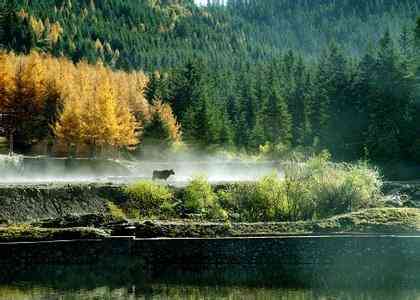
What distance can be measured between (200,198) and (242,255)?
9.64 meters

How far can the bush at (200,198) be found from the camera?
4238 cm

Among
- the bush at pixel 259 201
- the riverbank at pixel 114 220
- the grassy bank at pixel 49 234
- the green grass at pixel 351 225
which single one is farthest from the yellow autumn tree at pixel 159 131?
the grassy bank at pixel 49 234

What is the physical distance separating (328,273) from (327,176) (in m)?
9.19

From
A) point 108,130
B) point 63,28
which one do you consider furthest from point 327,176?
point 63,28

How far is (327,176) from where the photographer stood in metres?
40.0

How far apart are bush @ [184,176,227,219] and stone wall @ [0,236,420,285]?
8141 millimetres

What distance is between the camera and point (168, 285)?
1145 inches

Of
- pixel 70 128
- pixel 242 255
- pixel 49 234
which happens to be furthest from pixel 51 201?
pixel 70 128

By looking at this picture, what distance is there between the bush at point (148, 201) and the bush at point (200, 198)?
1039 millimetres

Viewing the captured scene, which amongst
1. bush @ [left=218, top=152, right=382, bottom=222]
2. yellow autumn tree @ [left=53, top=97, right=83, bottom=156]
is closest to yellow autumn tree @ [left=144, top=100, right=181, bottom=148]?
yellow autumn tree @ [left=53, top=97, right=83, bottom=156]

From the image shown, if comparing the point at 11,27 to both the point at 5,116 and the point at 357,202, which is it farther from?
the point at 357,202

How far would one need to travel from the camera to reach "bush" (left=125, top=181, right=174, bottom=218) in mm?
42344

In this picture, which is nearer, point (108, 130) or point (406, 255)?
point (406, 255)

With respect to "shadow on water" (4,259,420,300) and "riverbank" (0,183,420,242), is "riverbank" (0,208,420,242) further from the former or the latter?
"shadow on water" (4,259,420,300)
